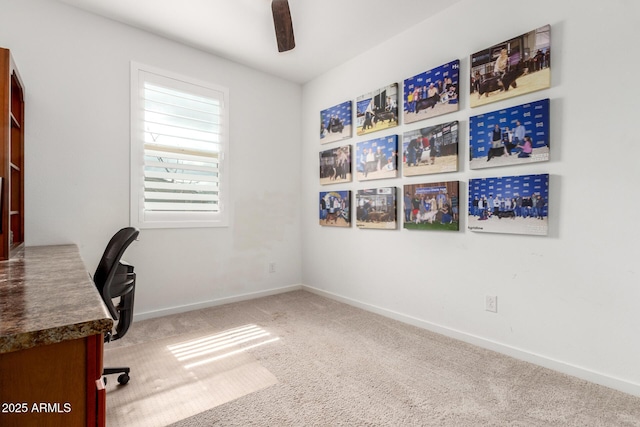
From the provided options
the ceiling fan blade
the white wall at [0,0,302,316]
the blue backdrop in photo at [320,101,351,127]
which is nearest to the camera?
the ceiling fan blade

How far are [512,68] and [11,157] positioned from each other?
3.58m

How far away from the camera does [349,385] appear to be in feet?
6.27

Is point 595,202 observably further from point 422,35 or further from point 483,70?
point 422,35

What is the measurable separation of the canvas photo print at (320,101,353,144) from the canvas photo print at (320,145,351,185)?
14 centimetres

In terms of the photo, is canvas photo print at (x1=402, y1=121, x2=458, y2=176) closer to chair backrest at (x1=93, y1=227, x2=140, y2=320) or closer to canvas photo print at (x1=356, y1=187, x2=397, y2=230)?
canvas photo print at (x1=356, y1=187, x2=397, y2=230)

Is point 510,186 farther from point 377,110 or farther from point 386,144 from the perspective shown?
point 377,110

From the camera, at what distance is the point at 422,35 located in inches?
111

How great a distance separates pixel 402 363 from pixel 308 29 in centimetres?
283

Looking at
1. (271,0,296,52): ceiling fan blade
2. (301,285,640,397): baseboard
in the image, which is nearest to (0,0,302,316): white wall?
(271,0,296,52): ceiling fan blade

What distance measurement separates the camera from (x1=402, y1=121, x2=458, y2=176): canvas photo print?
2588mm

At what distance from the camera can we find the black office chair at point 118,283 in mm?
1682

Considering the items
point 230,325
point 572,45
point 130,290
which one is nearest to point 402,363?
point 230,325

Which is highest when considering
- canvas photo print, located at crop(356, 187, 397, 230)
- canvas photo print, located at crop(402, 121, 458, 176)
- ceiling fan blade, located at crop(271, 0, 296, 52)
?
ceiling fan blade, located at crop(271, 0, 296, 52)

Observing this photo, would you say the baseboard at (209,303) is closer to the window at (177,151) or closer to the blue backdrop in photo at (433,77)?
the window at (177,151)
